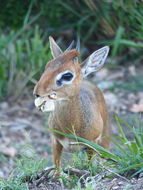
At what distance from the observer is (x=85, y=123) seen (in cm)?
496

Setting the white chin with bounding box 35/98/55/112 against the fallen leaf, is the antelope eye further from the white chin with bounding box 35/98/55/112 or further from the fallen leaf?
the fallen leaf

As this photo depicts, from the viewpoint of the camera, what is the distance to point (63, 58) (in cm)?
459

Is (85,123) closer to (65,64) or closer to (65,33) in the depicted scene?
(65,64)

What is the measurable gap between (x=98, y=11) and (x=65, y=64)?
4060mm

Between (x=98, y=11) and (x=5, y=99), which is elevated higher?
(x=98, y=11)

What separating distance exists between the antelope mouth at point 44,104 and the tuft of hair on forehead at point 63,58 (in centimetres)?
31

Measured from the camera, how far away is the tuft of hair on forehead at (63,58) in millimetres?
4516

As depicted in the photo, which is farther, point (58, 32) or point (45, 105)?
point (58, 32)

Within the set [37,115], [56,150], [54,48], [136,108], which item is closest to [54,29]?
[37,115]

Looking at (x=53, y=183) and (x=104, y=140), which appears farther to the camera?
(x=104, y=140)

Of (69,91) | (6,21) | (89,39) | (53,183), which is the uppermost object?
(6,21)

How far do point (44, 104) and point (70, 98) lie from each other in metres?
0.41

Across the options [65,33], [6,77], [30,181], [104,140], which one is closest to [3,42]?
[6,77]

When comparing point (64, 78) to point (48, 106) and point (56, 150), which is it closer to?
point (48, 106)
